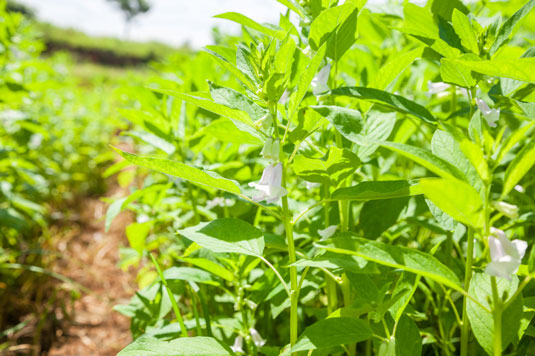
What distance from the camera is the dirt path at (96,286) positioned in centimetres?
228

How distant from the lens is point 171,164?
812 millimetres

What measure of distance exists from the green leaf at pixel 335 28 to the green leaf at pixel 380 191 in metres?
0.32

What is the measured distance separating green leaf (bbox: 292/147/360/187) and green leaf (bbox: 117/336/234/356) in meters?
0.42

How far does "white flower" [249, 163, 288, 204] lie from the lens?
2.74ft

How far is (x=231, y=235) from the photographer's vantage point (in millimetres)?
912

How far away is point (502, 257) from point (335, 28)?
1.81 ft

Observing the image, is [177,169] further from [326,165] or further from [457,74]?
[457,74]

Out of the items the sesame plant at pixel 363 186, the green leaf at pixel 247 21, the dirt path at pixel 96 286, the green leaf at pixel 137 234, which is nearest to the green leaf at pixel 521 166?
the sesame plant at pixel 363 186

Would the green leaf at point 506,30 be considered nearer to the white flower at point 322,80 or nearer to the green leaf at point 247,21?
the white flower at point 322,80

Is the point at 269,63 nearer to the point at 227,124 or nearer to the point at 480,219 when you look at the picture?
the point at 227,124

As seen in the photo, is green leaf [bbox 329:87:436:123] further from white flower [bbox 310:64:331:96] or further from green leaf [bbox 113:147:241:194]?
green leaf [bbox 113:147:241:194]

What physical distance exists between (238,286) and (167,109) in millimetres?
875

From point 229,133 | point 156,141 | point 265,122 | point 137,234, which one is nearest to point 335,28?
point 265,122

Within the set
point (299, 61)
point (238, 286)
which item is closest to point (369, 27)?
point (299, 61)
